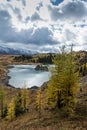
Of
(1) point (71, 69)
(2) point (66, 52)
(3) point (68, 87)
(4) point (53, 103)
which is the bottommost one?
(4) point (53, 103)

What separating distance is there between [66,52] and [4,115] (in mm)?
31611

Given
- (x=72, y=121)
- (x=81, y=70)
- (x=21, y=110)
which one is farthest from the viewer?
(x=81, y=70)

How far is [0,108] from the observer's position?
82.5 m

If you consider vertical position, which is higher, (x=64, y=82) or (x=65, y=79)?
(x=65, y=79)

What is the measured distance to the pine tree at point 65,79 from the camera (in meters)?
51.1

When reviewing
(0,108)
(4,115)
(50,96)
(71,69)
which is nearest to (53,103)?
(50,96)

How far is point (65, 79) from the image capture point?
51156 mm

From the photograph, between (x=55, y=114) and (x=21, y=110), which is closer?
(x=55, y=114)

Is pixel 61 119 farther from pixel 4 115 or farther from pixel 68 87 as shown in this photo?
pixel 4 115

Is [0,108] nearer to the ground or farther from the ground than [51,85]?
nearer to the ground

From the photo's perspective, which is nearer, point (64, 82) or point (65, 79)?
point (65, 79)

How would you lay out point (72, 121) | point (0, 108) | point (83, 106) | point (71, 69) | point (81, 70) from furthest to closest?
point (81, 70) < point (0, 108) < point (83, 106) < point (71, 69) < point (72, 121)

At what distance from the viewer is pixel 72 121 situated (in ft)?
145

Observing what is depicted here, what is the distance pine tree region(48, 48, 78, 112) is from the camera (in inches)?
2010
